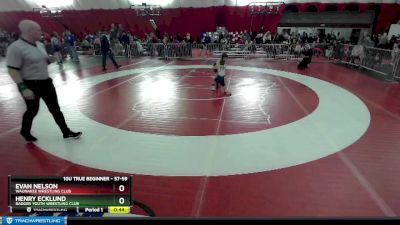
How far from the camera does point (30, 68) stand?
4.01 metres

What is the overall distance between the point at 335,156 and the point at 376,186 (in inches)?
32.1

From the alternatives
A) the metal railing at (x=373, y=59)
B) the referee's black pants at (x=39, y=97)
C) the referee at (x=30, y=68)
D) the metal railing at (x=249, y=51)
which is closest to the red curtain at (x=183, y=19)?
the metal railing at (x=249, y=51)

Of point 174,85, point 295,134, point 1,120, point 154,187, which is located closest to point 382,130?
point 295,134

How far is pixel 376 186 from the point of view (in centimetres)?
334

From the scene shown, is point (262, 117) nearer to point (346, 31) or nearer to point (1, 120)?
point (1, 120)
